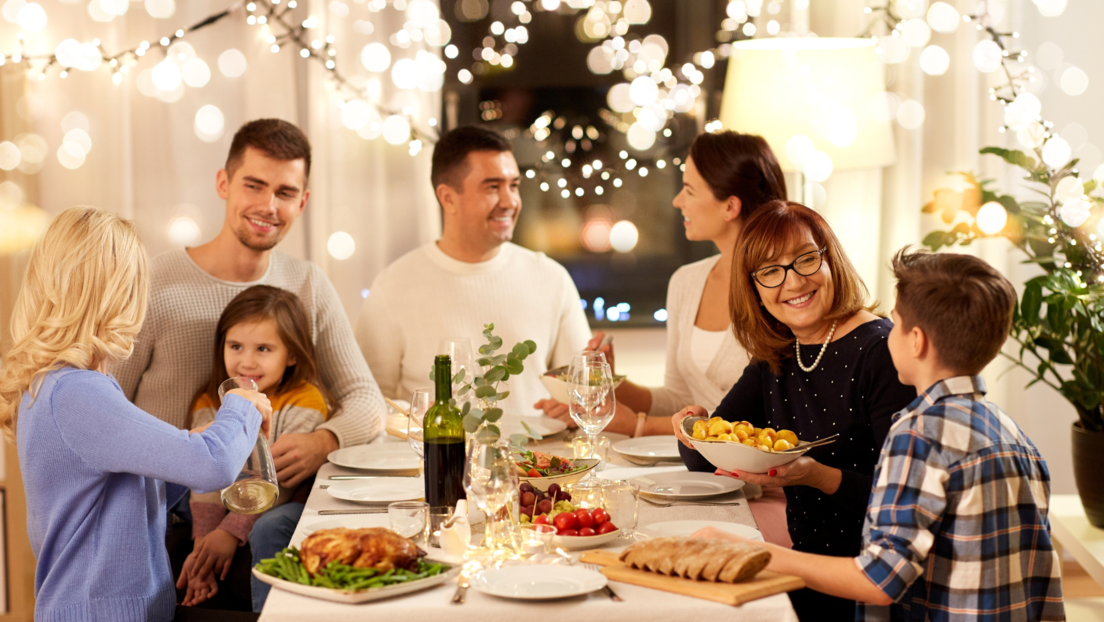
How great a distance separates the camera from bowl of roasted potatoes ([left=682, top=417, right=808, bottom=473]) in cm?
→ 148

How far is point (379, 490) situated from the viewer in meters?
1.72

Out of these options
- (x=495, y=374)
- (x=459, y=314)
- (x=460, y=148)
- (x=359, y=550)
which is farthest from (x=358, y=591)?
(x=460, y=148)

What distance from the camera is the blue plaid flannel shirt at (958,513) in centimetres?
122

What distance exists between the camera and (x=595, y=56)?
3504mm

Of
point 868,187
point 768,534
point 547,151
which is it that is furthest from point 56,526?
point 868,187

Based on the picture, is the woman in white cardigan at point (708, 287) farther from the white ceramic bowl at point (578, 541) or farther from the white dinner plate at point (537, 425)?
the white ceramic bowl at point (578, 541)

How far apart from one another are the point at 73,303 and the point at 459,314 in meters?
1.53

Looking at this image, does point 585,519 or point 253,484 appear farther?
point 253,484

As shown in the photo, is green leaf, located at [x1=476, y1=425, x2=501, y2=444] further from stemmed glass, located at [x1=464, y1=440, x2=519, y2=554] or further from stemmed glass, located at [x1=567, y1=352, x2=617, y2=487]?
stemmed glass, located at [x1=567, y1=352, x2=617, y2=487]

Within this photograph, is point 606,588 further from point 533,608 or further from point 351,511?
point 351,511

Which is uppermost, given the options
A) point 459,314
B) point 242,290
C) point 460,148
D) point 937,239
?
point 460,148

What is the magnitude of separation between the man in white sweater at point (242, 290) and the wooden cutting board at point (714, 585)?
1.14m

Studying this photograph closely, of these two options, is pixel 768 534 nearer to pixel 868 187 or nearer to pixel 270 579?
pixel 270 579

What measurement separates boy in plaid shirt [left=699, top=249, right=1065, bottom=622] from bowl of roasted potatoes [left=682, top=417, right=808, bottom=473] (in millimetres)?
207
